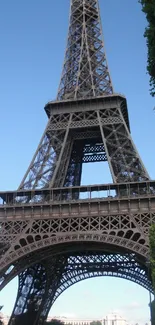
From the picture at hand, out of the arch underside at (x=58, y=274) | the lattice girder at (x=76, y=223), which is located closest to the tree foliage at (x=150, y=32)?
the lattice girder at (x=76, y=223)

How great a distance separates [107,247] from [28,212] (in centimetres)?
664

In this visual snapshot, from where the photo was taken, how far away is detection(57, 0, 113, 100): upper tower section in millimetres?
40375

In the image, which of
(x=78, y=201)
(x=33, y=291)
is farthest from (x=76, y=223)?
(x=33, y=291)

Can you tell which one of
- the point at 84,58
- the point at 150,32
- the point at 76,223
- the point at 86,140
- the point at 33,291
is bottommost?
the point at 33,291

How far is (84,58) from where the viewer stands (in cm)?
4366

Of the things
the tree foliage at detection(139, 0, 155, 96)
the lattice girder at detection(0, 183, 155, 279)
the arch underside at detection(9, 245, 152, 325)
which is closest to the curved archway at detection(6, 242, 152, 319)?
the arch underside at detection(9, 245, 152, 325)

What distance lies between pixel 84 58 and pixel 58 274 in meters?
23.2

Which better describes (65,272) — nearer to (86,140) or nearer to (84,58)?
(86,140)

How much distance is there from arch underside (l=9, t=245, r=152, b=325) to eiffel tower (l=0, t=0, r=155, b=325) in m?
0.10

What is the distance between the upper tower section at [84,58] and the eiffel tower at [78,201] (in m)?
0.11

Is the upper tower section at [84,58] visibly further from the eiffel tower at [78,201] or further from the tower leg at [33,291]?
the tower leg at [33,291]

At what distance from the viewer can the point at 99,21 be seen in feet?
151

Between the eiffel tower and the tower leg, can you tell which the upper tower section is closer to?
the eiffel tower

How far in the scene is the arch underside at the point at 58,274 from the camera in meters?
37.3
